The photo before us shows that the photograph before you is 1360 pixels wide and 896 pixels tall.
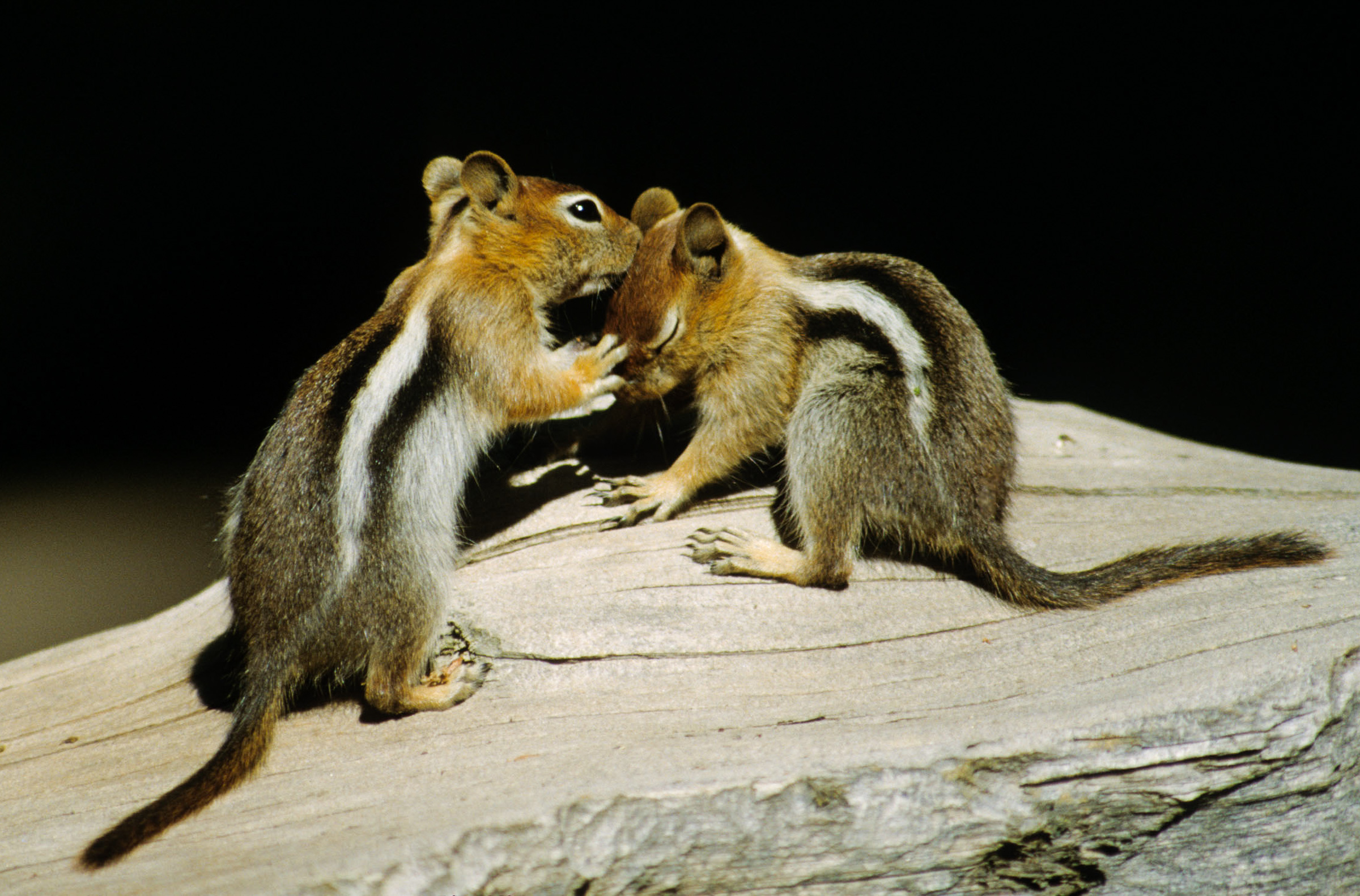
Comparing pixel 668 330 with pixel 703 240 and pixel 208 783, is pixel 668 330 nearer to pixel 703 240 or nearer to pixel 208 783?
pixel 703 240

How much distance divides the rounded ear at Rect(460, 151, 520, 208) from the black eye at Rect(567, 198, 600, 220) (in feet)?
0.67

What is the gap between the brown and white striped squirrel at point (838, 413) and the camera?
2480mm

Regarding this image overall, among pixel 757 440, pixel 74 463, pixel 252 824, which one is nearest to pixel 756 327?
pixel 757 440

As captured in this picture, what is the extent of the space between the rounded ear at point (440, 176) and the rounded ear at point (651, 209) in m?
0.67

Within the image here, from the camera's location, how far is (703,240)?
2.79 meters

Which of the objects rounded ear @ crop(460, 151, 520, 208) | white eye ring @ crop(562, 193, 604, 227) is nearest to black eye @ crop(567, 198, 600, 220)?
white eye ring @ crop(562, 193, 604, 227)

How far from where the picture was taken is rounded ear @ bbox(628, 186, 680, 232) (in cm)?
315

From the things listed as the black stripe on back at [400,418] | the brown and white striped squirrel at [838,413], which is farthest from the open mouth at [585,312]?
the black stripe on back at [400,418]

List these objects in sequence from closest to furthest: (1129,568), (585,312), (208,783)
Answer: (208,783)
(1129,568)
(585,312)

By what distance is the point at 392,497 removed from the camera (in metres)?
2.22

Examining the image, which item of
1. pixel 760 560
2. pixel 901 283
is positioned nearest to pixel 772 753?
pixel 760 560

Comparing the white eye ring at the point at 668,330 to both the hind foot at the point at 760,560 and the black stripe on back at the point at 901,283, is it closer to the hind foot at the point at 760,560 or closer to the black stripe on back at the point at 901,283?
the black stripe on back at the point at 901,283

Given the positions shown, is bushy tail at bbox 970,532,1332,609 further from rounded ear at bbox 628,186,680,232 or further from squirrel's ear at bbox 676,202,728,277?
rounded ear at bbox 628,186,680,232

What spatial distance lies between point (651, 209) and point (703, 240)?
0.46 m
